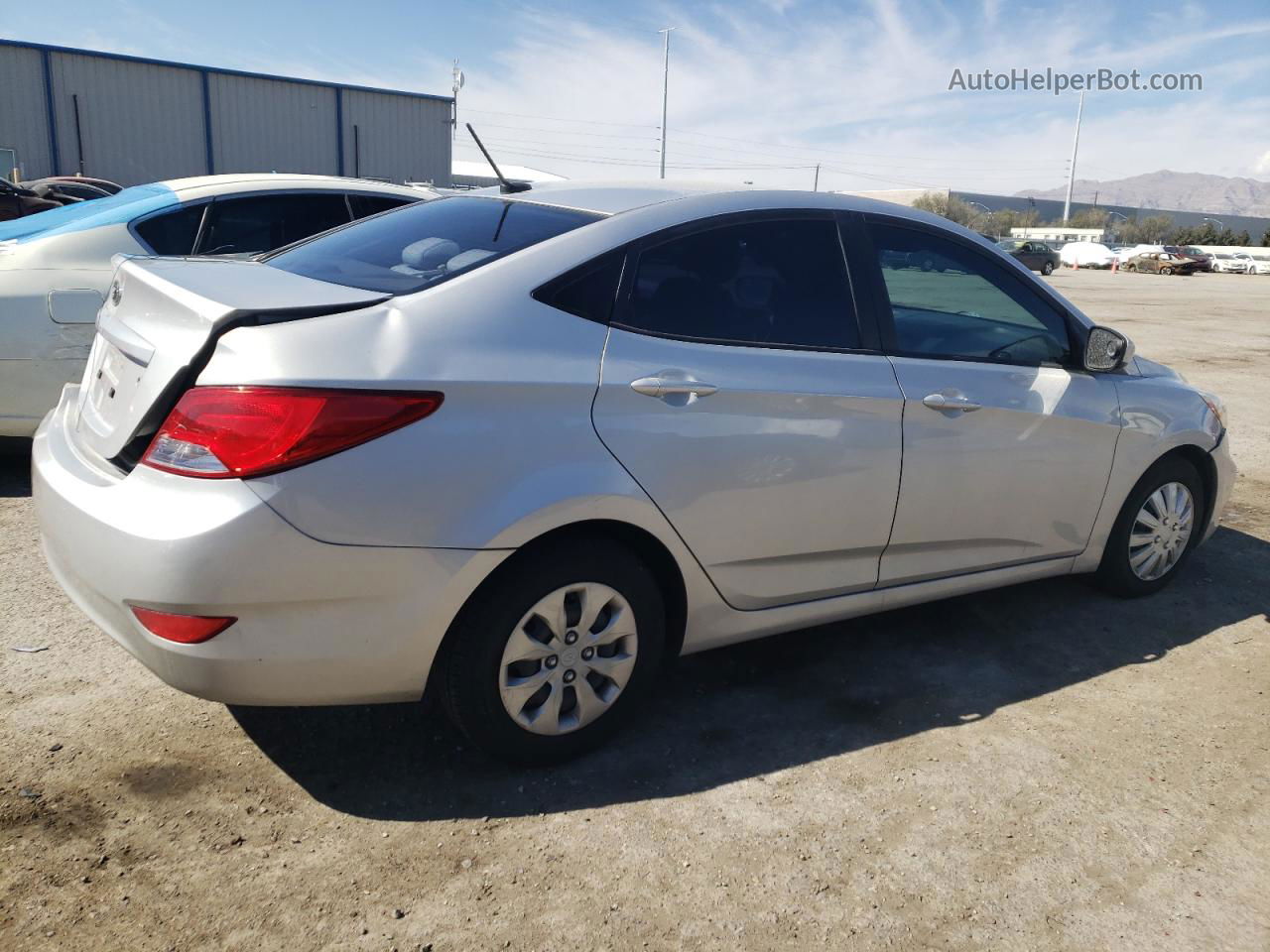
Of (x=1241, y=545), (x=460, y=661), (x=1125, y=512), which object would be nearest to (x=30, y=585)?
(x=460, y=661)

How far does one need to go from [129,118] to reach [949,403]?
30.0 m

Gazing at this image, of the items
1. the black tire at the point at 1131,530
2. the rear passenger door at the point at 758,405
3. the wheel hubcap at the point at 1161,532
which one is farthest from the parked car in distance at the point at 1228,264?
the rear passenger door at the point at 758,405

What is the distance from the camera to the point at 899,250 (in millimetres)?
3445

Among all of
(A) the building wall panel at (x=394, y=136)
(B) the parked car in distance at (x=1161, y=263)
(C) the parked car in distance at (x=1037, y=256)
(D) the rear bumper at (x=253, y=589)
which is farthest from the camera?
(B) the parked car in distance at (x=1161, y=263)

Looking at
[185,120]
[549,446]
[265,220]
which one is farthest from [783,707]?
[185,120]

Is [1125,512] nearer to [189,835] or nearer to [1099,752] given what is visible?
[1099,752]

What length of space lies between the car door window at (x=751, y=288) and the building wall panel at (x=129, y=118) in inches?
1122

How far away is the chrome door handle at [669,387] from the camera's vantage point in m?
2.68

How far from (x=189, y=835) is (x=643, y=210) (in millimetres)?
2079

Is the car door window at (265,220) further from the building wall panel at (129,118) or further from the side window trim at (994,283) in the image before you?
the building wall panel at (129,118)

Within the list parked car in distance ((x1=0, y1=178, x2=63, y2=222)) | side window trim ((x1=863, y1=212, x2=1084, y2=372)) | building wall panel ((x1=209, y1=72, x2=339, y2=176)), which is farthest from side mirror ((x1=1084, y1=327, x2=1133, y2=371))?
building wall panel ((x1=209, y1=72, x2=339, y2=176))

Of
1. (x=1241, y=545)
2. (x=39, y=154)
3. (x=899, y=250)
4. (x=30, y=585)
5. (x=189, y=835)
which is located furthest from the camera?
(x=39, y=154)

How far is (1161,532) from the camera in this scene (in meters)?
4.26

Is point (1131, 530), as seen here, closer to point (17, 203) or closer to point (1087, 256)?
point (17, 203)
